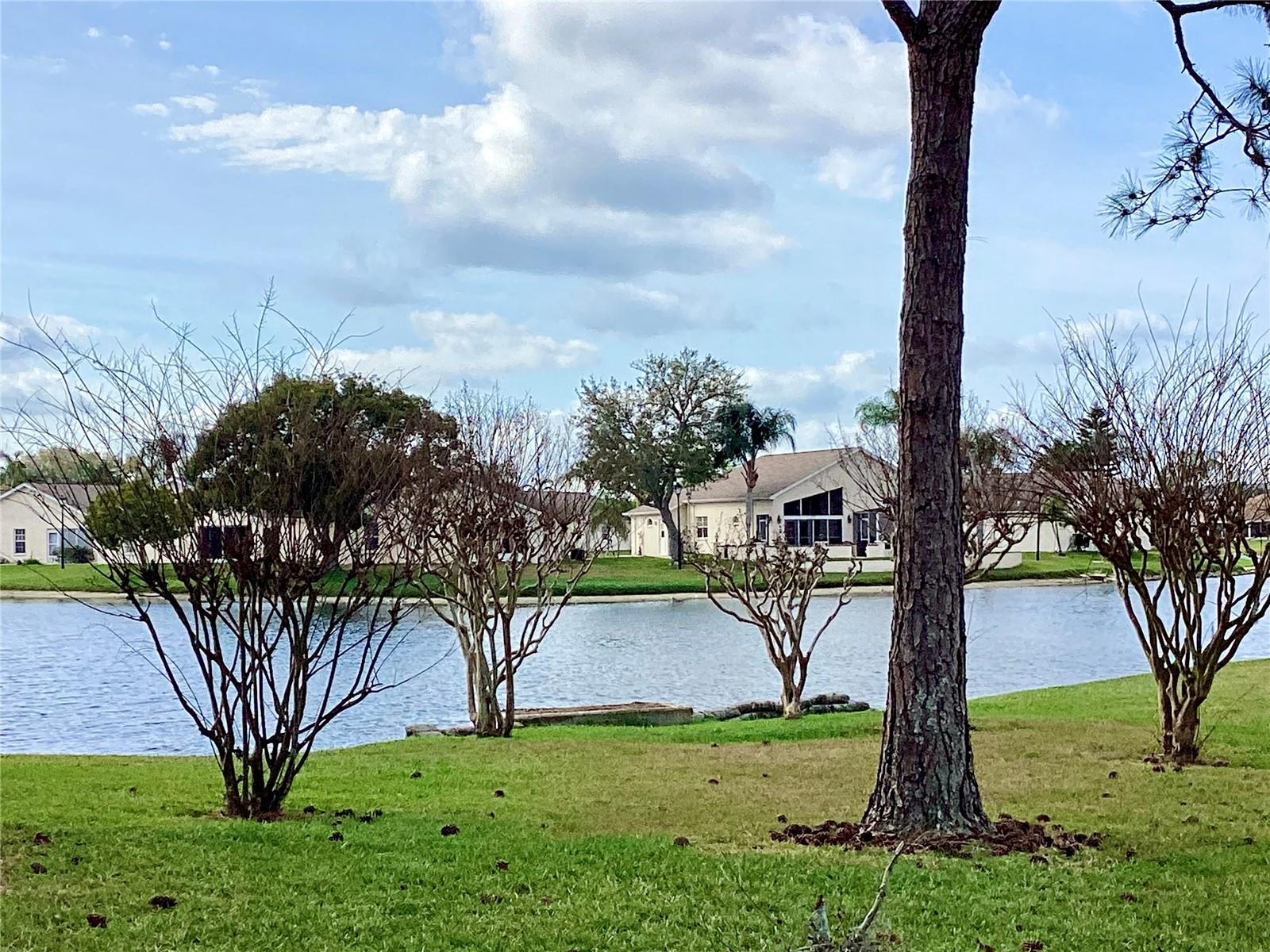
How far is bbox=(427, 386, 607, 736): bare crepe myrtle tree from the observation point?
12.0 m

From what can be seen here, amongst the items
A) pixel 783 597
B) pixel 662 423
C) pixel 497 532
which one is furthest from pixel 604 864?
pixel 662 423

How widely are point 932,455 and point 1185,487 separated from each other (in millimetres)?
3481

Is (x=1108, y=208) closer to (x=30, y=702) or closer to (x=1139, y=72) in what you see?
(x=1139, y=72)

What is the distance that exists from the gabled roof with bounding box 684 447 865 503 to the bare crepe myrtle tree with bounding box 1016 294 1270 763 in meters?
38.6

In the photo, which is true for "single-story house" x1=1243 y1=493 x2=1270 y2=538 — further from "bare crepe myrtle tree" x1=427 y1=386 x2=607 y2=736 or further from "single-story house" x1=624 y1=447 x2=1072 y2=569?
"single-story house" x1=624 y1=447 x2=1072 y2=569

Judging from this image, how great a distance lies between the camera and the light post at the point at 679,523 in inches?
1836

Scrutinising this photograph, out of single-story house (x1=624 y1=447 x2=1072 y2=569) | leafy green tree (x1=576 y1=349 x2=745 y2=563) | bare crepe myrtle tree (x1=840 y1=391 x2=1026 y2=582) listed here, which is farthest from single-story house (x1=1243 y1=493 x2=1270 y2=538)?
leafy green tree (x1=576 y1=349 x2=745 y2=563)

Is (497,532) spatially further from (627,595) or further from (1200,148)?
(627,595)

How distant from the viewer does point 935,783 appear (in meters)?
5.80

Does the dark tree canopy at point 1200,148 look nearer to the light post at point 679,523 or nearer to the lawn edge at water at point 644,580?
the lawn edge at water at point 644,580

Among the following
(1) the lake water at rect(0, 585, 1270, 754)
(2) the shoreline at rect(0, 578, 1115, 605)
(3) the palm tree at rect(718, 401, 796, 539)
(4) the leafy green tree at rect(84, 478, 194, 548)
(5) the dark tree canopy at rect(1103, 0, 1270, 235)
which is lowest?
(1) the lake water at rect(0, 585, 1270, 754)

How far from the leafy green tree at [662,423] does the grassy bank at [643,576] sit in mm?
3412

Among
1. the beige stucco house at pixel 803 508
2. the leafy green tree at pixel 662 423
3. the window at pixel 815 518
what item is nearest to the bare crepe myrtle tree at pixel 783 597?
the beige stucco house at pixel 803 508

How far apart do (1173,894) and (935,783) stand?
1259 mm
